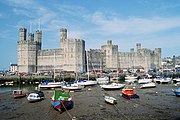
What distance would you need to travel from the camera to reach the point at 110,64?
103 metres

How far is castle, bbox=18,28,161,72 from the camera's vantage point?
267ft

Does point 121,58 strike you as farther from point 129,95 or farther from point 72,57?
point 129,95

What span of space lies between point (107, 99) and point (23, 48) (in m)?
68.6

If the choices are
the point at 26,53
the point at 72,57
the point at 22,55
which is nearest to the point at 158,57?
the point at 72,57

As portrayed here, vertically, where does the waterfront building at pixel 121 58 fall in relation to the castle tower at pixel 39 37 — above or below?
below

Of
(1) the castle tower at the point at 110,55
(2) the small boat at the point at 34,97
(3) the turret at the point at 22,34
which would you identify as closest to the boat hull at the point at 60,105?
(2) the small boat at the point at 34,97

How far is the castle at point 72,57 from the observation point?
8138 centimetres

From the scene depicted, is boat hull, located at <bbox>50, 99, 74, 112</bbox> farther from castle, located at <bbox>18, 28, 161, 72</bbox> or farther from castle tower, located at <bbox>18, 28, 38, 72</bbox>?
castle tower, located at <bbox>18, 28, 38, 72</bbox>

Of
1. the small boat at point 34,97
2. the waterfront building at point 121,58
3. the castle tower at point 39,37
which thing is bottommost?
the small boat at point 34,97

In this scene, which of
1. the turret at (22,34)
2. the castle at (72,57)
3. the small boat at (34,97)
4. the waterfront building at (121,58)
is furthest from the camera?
the waterfront building at (121,58)

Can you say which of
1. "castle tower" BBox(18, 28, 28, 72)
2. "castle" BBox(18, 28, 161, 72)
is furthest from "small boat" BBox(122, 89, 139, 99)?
"castle tower" BBox(18, 28, 28, 72)

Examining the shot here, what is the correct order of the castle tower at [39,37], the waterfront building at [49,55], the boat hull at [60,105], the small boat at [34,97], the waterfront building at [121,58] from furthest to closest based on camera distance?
the waterfront building at [121,58]
the castle tower at [39,37]
the waterfront building at [49,55]
the small boat at [34,97]
the boat hull at [60,105]

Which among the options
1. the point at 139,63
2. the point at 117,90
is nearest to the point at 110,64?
the point at 139,63

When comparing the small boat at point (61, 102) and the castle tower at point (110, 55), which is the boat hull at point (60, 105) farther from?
the castle tower at point (110, 55)
